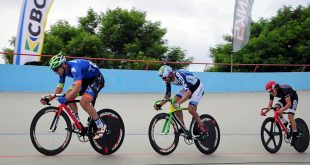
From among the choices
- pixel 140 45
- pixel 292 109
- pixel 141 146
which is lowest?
pixel 141 146

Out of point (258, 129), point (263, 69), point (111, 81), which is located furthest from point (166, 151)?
point (263, 69)

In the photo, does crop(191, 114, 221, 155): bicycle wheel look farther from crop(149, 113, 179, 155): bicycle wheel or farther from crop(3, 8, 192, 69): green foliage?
crop(3, 8, 192, 69): green foliage

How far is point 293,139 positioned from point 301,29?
20760 millimetres

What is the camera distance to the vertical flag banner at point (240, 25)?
61.4 ft

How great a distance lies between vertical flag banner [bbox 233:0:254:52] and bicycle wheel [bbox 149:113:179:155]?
12.4 meters

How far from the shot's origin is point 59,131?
6.07m

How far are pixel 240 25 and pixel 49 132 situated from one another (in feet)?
45.9

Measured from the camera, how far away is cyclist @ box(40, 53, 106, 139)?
595 centimetres

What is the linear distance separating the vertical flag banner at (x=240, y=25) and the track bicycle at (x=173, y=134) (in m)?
12.0

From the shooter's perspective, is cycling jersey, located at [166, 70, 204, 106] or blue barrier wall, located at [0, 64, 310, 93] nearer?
cycling jersey, located at [166, 70, 204, 106]

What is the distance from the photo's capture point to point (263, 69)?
84.6 ft

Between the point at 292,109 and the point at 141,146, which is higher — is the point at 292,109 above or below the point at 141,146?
above

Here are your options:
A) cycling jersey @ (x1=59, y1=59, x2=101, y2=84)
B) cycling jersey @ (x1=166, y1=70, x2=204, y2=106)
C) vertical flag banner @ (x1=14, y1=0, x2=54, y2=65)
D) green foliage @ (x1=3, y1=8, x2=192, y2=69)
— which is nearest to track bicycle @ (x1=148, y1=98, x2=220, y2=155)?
cycling jersey @ (x1=166, y1=70, x2=204, y2=106)

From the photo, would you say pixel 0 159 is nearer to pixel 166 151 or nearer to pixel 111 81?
pixel 166 151
